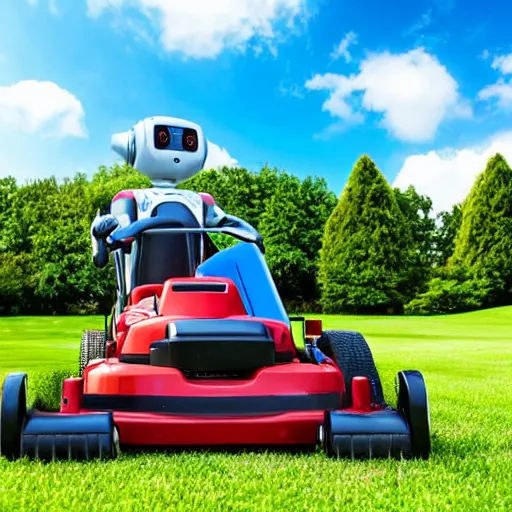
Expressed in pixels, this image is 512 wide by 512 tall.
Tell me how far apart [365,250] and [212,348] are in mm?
27962

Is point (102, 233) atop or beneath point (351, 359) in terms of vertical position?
atop

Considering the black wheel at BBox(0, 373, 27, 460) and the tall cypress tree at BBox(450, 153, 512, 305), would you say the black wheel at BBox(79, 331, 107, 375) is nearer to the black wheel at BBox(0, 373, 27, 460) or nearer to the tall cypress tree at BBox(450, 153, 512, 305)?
the black wheel at BBox(0, 373, 27, 460)

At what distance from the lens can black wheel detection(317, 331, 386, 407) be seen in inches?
181

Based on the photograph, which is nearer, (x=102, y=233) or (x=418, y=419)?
(x=418, y=419)

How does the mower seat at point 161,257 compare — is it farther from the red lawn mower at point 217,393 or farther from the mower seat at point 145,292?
the red lawn mower at point 217,393

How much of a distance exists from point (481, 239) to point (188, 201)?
2811 cm

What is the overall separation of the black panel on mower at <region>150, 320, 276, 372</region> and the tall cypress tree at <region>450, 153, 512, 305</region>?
29.3m

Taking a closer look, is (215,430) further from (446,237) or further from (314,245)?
(446,237)

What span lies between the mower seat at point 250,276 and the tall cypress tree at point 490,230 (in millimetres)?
28421

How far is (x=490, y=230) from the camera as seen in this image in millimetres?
32781

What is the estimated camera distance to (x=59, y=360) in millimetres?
12031

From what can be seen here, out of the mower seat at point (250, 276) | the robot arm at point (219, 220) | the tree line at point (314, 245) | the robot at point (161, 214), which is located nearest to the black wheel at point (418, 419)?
the mower seat at point (250, 276)

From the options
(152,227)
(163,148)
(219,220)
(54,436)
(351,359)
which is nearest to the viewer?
(54,436)

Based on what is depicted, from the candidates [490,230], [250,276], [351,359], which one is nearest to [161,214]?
[250,276]
